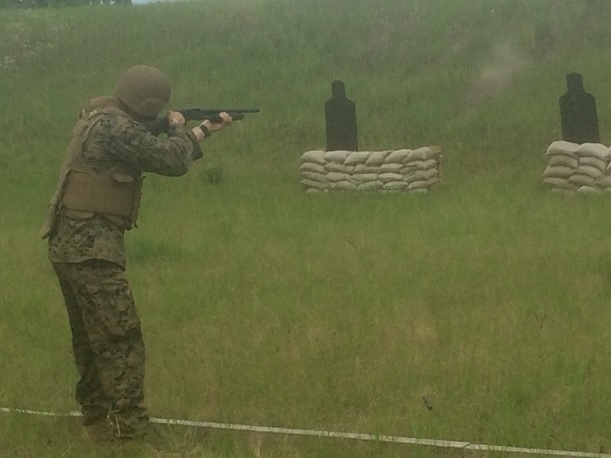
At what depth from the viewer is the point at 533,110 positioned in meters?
16.6

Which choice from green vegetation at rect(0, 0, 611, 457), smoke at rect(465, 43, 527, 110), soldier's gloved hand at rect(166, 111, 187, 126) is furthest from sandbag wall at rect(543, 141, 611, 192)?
soldier's gloved hand at rect(166, 111, 187, 126)

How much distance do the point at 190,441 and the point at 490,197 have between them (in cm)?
799

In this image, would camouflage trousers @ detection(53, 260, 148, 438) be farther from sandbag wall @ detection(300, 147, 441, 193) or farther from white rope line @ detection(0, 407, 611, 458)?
sandbag wall @ detection(300, 147, 441, 193)

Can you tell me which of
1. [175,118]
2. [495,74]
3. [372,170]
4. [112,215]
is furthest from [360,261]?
[495,74]

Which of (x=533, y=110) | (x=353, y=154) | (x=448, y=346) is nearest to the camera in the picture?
(x=448, y=346)

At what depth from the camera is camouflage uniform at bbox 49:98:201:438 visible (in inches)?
171

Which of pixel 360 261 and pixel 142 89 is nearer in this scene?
pixel 142 89

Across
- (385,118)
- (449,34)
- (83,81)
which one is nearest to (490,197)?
(385,118)

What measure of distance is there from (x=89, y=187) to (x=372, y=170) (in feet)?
30.2

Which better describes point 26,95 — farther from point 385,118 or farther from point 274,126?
point 385,118

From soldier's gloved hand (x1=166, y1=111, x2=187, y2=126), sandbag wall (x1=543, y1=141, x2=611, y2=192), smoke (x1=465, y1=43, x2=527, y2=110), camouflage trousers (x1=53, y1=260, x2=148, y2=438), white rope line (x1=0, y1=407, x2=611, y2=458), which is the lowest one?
white rope line (x1=0, y1=407, x2=611, y2=458)

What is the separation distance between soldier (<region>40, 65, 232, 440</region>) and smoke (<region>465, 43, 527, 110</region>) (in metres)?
13.8

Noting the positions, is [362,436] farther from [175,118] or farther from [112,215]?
[175,118]

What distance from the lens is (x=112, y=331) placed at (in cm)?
441
